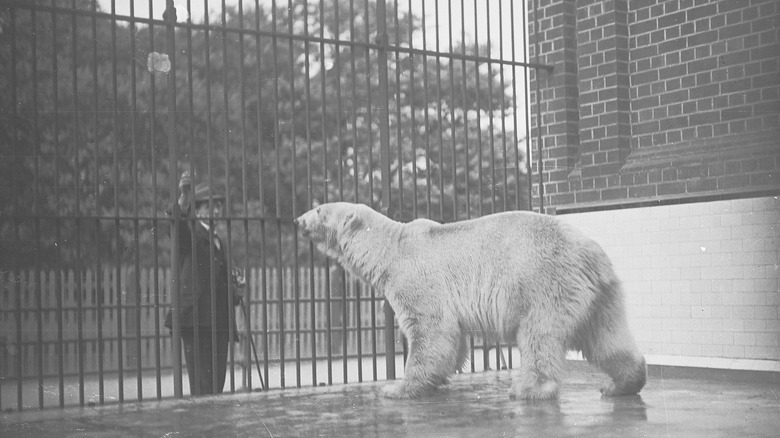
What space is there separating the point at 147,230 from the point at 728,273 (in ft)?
41.6

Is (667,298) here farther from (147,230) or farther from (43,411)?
(147,230)

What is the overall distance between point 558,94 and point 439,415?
4.58 m

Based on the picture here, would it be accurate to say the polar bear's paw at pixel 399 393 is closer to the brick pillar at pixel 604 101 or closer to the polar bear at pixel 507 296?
the polar bear at pixel 507 296

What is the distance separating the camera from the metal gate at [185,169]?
6832 millimetres

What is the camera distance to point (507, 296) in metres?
6.31

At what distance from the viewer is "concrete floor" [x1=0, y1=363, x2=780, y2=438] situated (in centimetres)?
519

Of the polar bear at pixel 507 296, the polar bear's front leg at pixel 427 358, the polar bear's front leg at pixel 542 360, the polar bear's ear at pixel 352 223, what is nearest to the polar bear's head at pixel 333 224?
the polar bear's ear at pixel 352 223

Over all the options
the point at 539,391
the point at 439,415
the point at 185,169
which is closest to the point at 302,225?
the point at 439,415

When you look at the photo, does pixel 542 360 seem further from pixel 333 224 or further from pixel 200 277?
pixel 200 277

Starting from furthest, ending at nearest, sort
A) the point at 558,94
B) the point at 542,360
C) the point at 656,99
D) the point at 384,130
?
the point at 558,94 < the point at 656,99 < the point at 384,130 < the point at 542,360

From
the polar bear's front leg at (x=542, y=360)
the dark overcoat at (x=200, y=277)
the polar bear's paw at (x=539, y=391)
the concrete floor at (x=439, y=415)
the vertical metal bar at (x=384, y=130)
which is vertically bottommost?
the concrete floor at (x=439, y=415)

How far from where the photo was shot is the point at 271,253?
68.6 ft

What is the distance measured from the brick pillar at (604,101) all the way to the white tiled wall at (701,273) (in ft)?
1.33

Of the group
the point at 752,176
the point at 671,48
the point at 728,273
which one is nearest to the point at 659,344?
the point at 728,273
